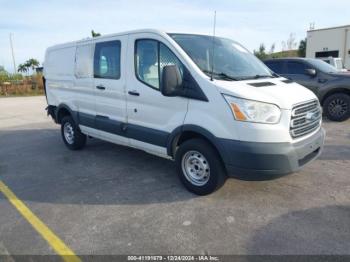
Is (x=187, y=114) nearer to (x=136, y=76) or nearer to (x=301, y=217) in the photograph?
(x=136, y=76)

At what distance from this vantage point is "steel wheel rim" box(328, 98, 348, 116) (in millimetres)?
8453

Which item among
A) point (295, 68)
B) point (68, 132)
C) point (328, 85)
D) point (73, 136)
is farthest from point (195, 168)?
point (295, 68)

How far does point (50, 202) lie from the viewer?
411 centimetres

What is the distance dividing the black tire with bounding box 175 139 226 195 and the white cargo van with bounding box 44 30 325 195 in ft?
0.04

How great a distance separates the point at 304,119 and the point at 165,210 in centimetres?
205

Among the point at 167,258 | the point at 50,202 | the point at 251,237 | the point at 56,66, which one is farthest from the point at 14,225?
the point at 56,66

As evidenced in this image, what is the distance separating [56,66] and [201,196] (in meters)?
4.60

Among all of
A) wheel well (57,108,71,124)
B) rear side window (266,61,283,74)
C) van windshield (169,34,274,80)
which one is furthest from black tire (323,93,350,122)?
wheel well (57,108,71,124)

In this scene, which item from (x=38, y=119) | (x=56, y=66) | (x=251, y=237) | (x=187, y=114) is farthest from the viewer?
(x=38, y=119)

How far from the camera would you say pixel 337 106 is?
28.0 feet

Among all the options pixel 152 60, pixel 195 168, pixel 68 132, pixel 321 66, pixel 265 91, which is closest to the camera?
pixel 265 91

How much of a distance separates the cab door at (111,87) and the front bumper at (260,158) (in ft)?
6.78

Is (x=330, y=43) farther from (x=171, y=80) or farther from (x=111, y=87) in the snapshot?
(x=171, y=80)

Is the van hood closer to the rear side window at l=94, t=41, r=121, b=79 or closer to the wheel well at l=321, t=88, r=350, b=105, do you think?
the rear side window at l=94, t=41, r=121, b=79
